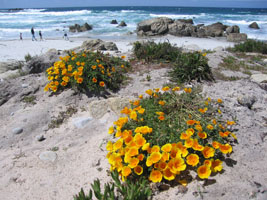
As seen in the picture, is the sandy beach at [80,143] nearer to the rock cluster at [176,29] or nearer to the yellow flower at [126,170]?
the yellow flower at [126,170]

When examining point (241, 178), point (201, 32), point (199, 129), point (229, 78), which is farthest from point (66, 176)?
point (201, 32)

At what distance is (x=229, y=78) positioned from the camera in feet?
16.1

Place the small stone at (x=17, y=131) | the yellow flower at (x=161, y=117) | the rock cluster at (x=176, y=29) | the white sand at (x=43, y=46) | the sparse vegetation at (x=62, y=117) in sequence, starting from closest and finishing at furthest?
1. the yellow flower at (x=161, y=117)
2. the small stone at (x=17, y=131)
3. the sparse vegetation at (x=62, y=117)
4. the white sand at (x=43, y=46)
5. the rock cluster at (x=176, y=29)

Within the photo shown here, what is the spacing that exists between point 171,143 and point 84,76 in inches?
103

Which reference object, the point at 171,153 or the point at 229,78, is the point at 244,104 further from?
Result: the point at 171,153

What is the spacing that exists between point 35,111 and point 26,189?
1.85m

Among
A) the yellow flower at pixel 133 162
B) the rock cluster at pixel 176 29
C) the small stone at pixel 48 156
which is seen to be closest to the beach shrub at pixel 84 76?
the small stone at pixel 48 156

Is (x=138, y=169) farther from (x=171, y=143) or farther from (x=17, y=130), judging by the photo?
Result: (x=17, y=130)

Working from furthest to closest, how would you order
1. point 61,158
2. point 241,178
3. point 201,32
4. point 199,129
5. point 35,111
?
point 201,32, point 35,111, point 61,158, point 199,129, point 241,178

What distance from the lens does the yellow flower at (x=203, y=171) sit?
2082mm

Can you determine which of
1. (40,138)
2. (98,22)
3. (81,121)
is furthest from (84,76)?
(98,22)

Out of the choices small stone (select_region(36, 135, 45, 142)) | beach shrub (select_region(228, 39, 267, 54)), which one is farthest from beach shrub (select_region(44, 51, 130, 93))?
beach shrub (select_region(228, 39, 267, 54))

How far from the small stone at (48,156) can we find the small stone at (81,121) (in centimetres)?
69

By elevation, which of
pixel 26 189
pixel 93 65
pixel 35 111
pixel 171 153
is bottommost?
pixel 26 189
